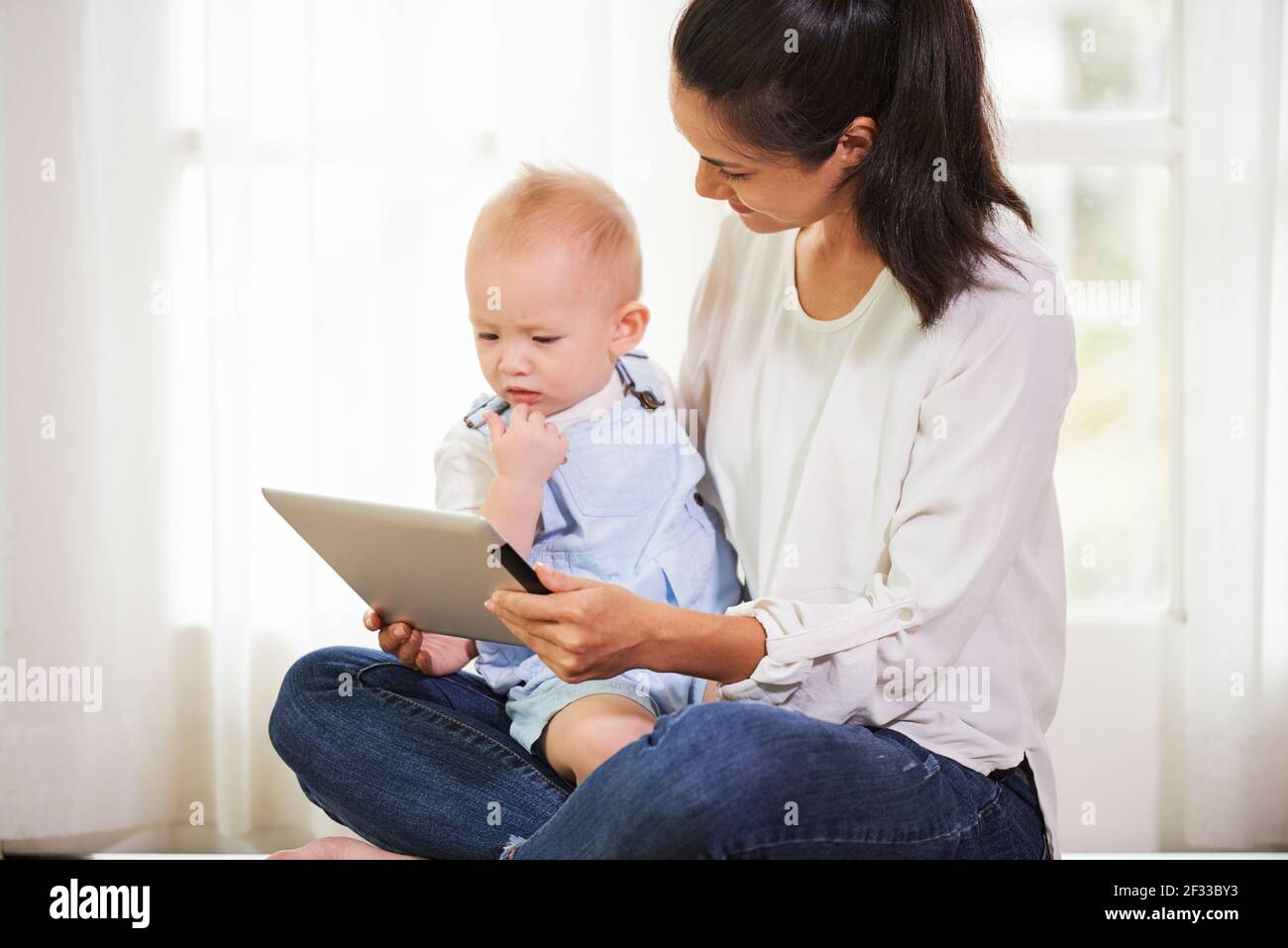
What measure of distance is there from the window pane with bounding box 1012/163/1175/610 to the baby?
108 centimetres

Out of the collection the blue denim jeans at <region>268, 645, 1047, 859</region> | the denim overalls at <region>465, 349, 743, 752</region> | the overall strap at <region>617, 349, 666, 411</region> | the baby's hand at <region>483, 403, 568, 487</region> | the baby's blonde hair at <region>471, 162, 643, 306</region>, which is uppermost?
Result: the baby's blonde hair at <region>471, 162, 643, 306</region>

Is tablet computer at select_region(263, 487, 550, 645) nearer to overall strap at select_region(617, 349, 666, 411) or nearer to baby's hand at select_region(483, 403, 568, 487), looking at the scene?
baby's hand at select_region(483, 403, 568, 487)

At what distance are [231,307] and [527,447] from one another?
3.33 ft

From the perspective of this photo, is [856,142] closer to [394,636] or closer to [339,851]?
[394,636]

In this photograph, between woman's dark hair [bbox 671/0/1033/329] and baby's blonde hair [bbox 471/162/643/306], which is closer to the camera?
woman's dark hair [bbox 671/0/1033/329]

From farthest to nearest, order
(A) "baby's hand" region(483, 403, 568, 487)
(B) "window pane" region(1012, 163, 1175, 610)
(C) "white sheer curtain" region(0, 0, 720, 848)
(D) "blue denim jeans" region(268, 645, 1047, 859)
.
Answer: (B) "window pane" region(1012, 163, 1175, 610) < (C) "white sheer curtain" region(0, 0, 720, 848) < (A) "baby's hand" region(483, 403, 568, 487) < (D) "blue denim jeans" region(268, 645, 1047, 859)

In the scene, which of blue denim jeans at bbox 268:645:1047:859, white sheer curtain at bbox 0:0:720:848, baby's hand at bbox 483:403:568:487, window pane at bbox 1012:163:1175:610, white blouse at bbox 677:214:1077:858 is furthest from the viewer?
window pane at bbox 1012:163:1175:610

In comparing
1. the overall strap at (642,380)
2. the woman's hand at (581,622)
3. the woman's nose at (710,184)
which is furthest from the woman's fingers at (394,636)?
the woman's nose at (710,184)

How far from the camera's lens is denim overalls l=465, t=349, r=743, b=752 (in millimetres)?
1378

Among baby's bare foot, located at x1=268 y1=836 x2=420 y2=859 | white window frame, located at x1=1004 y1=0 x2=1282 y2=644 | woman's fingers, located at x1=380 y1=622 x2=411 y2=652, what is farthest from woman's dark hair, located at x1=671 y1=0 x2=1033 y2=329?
white window frame, located at x1=1004 y1=0 x2=1282 y2=644

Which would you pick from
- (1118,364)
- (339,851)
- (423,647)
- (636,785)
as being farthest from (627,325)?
(1118,364)
